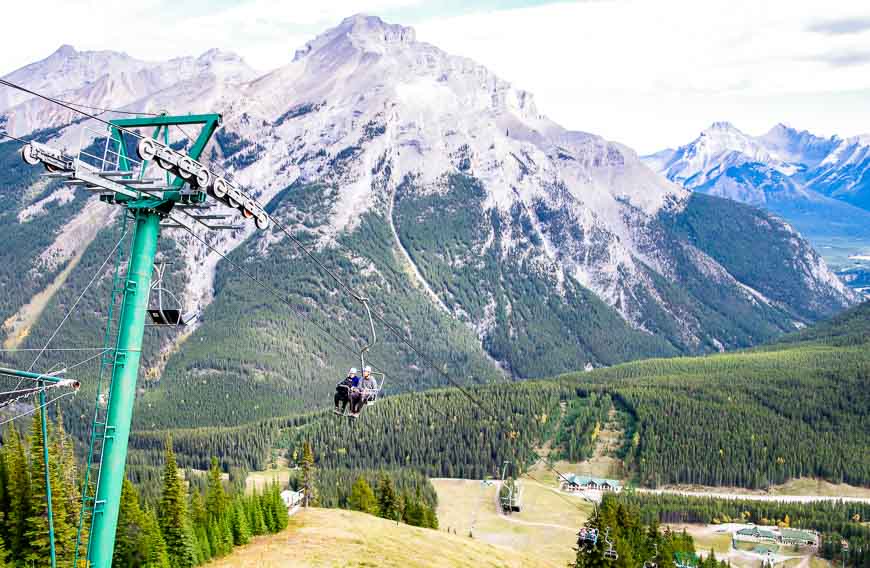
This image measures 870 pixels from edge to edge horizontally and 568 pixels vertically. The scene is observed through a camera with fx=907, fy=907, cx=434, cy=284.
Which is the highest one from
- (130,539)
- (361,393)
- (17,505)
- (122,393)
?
(361,393)

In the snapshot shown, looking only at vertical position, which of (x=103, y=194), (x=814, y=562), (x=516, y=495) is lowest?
(x=814, y=562)

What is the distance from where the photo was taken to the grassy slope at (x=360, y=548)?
304 ft

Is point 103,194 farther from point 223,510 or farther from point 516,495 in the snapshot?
point 516,495

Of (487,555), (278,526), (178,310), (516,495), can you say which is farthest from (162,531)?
(516,495)

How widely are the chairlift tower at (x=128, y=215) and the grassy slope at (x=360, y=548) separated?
61761 millimetres

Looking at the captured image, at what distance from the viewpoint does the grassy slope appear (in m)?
92.7

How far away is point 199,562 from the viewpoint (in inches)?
3565

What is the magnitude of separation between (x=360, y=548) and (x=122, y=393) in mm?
75602

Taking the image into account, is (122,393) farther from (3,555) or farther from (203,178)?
(3,555)

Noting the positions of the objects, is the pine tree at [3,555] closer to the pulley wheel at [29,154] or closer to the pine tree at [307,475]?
the pine tree at [307,475]

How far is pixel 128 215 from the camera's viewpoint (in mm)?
31016

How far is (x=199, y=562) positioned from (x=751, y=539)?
132m

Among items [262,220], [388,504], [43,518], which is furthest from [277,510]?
[262,220]

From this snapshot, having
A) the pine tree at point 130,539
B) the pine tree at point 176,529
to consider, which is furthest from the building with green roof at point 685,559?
the pine tree at point 130,539
